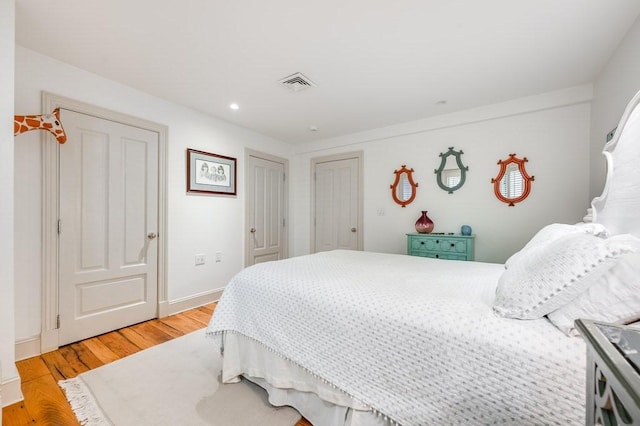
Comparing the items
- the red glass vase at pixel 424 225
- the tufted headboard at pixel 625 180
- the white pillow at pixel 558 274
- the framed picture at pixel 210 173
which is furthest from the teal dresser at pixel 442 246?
the framed picture at pixel 210 173

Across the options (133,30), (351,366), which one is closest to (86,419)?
(351,366)

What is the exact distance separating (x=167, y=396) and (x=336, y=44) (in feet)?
8.70

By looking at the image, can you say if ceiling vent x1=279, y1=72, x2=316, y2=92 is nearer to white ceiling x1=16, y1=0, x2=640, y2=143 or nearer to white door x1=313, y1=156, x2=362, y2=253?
white ceiling x1=16, y1=0, x2=640, y2=143

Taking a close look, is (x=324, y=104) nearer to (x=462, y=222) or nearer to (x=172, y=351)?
(x=462, y=222)

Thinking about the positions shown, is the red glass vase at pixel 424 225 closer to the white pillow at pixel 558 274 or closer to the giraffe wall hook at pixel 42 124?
the white pillow at pixel 558 274

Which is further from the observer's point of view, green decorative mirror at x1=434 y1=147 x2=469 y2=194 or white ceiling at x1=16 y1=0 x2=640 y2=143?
green decorative mirror at x1=434 y1=147 x2=469 y2=194

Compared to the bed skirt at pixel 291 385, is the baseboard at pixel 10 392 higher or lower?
lower

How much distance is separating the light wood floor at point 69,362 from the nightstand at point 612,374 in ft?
4.50

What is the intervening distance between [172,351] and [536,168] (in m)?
3.98

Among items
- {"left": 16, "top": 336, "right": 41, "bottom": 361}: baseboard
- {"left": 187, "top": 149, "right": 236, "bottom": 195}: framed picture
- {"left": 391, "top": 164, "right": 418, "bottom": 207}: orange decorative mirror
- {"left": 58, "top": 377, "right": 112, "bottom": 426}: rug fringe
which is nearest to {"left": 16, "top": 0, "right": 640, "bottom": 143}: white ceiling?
{"left": 187, "top": 149, "right": 236, "bottom": 195}: framed picture

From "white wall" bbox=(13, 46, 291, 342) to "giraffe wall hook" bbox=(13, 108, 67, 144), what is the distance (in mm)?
207

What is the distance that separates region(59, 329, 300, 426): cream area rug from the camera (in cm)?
145

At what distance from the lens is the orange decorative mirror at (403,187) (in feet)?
11.8

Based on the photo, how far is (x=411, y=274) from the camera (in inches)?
68.6
